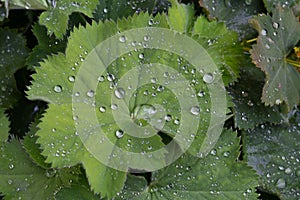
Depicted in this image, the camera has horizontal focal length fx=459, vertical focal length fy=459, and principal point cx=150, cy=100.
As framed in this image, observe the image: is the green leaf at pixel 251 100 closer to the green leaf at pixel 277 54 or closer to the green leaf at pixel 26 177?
the green leaf at pixel 277 54

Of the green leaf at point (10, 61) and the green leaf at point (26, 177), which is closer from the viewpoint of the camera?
the green leaf at point (26, 177)

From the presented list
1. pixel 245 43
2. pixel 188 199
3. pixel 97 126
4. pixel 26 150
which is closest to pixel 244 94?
pixel 245 43

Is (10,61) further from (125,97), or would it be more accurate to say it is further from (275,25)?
(275,25)

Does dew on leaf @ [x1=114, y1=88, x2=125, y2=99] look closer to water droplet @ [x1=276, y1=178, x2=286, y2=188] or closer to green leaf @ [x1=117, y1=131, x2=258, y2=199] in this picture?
green leaf @ [x1=117, y1=131, x2=258, y2=199]

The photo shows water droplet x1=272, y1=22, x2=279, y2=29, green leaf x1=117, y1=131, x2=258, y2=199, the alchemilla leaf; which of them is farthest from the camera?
water droplet x1=272, y1=22, x2=279, y2=29

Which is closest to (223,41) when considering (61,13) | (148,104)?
(148,104)

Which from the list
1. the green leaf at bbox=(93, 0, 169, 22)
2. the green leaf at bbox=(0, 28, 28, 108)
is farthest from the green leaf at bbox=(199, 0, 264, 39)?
the green leaf at bbox=(0, 28, 28, 108)

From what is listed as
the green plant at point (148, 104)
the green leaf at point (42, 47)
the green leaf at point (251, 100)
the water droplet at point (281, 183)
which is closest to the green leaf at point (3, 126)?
the green plant at point (148, 104)

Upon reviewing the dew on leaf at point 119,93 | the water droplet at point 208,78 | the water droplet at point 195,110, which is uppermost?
the water droplet at point 208,78
